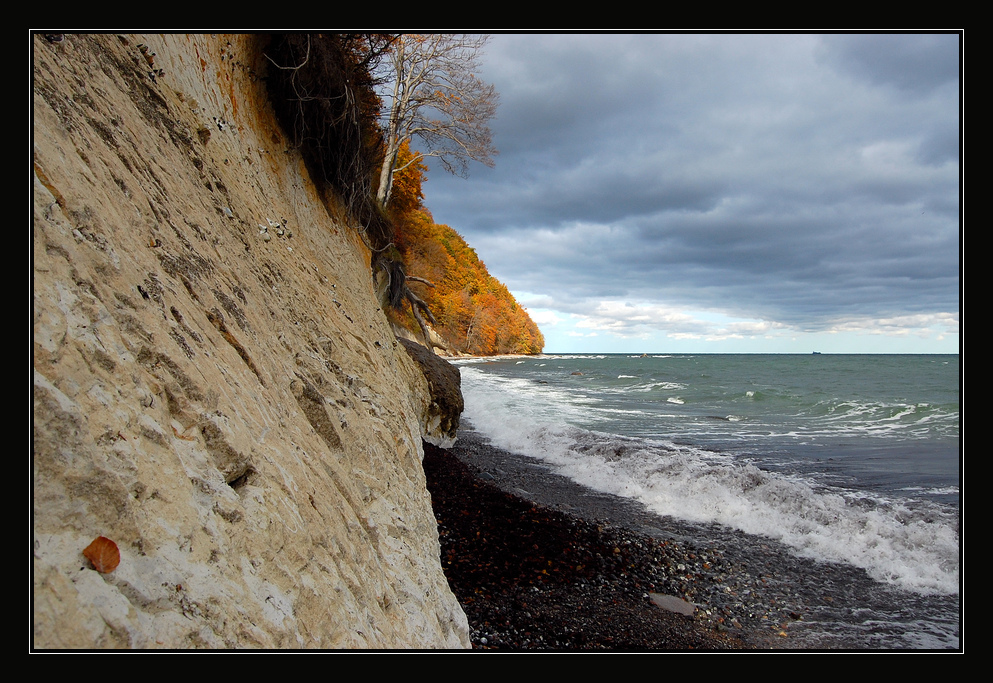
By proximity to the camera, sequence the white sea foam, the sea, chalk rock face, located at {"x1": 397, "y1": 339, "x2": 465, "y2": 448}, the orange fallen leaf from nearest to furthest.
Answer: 1. the orange fallen leaf
2. the sea
3. the white sea foam
4. chalk rock face, located at {"x1": 397, "y1": 339, "x2": 465, "y2": 448}

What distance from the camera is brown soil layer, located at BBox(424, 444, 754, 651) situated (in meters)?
4.79

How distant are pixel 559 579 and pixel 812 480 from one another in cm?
766

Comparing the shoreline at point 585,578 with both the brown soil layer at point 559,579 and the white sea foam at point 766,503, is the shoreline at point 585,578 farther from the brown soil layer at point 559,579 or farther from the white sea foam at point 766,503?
the white sea foam at point 766,503

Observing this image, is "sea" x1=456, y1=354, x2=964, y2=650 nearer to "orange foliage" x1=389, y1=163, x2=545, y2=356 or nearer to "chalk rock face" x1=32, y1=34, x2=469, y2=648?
"chalk rock face" x1=32, y1=34, x2=469, y2=648

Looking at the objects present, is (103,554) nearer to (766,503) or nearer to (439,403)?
(766,503)

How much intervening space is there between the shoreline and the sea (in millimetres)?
736

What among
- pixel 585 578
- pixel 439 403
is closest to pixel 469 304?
pixel 439 403

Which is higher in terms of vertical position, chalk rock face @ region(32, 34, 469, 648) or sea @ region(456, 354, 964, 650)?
chalk rock face @ region(32, 34, 469, 648)

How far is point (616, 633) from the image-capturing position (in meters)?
4.87

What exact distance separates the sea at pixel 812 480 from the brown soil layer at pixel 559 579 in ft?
4.44

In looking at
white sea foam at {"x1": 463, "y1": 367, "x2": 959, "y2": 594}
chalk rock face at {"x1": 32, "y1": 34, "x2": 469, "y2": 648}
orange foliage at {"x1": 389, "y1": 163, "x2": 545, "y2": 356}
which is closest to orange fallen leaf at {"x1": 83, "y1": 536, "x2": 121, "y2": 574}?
chalk rock face at {"x1": 32, "y1": 34, "x2": 469, "y2": 648}

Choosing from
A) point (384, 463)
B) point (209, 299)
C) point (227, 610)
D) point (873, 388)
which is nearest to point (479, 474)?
point (384, 463)

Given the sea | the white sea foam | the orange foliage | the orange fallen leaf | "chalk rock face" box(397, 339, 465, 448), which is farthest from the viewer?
the orange foliage

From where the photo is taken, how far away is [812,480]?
1030cm
